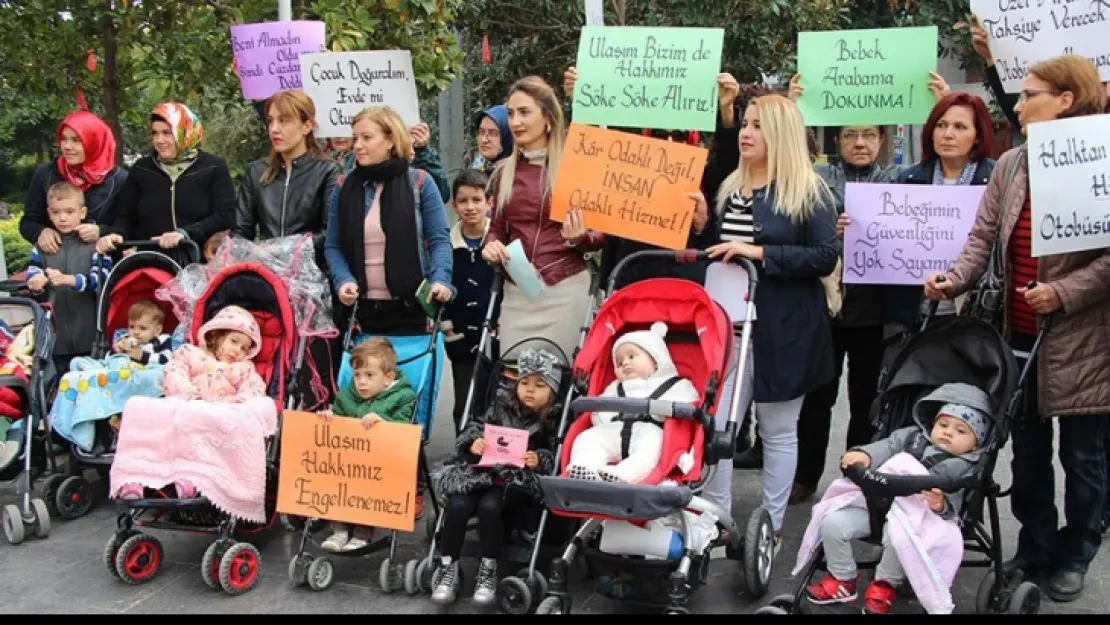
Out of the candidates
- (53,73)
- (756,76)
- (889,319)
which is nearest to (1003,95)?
(889,319)

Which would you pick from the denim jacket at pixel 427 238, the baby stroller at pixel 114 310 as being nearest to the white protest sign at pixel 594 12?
the denim jacket at pixel 427 238

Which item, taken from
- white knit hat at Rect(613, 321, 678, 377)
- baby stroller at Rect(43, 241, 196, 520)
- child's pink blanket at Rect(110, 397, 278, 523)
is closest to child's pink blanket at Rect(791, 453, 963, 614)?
white knit hat at Rect(613, 321, 678, 377)

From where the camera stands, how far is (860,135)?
5.38 m

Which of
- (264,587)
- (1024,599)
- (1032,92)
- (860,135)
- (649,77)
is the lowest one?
(264,587)

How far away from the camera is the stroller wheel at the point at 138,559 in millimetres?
4730

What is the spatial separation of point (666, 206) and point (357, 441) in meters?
1.63

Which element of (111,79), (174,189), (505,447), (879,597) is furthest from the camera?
(111,79)

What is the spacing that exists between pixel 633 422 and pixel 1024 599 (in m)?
1.54

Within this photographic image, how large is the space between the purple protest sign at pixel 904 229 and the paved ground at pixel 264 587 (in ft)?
4.31

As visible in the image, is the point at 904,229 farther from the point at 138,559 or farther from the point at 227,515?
the point at 138,559

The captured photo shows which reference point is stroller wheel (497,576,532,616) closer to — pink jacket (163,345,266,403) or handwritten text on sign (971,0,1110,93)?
pink jacket (163,345,266,403)

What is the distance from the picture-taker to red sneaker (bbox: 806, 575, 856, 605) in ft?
13.5

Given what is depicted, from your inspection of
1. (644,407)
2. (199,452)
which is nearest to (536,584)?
(644,407)

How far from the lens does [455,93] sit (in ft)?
33.9
